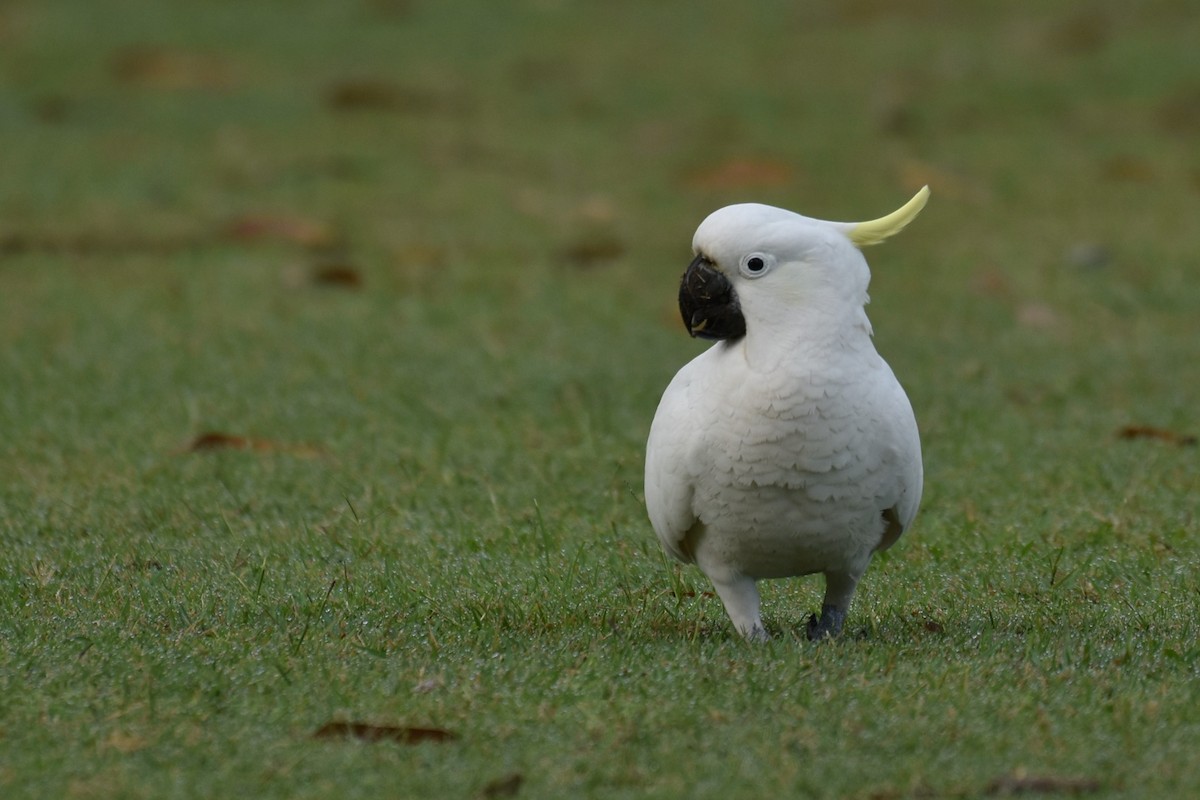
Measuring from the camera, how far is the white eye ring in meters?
3.17

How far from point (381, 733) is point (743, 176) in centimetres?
593

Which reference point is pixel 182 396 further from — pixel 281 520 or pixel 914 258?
pixel 914 258

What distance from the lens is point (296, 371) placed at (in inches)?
231

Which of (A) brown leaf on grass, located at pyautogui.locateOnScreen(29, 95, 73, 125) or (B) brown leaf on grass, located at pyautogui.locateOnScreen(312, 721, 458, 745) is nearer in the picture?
(B) brown leaf on grass, located at pyautogui.locateOnScreen(312, 721, 458, 745)

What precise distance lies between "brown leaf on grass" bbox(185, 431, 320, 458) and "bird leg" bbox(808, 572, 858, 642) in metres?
1.98

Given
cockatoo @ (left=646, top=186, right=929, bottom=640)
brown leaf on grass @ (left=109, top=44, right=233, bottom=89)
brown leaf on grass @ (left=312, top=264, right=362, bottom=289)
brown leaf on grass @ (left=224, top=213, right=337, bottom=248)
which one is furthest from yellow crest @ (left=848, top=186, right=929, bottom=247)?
brown leaf on grass @ (left=109, top=44, right=233, bottom=89)

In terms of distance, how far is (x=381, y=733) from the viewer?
2.77 meters

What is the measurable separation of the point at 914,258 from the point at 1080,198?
129cm

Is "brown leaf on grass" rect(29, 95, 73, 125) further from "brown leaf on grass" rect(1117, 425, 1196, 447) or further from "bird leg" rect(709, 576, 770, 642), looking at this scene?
"bird leg" rect(709, 576, 770, 642)

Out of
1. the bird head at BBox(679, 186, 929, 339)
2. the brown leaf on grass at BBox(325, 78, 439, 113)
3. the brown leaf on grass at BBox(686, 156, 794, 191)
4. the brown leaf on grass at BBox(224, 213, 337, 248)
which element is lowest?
the brown leaf on grass at BBox(224, 213, 337, 248)

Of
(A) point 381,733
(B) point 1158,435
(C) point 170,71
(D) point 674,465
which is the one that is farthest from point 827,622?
(C) point 170,71

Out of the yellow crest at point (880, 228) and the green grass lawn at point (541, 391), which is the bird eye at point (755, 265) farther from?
the green grass lawn at point (541, 391)

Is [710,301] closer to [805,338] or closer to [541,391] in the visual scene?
[805,338]

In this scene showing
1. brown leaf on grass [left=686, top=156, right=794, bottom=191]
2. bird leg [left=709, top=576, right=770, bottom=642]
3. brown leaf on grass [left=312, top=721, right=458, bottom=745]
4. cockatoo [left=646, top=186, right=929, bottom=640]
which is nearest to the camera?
brown leaf on grass [left=312, top=721, right=458, bottom=745]
